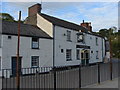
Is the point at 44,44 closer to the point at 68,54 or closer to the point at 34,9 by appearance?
the point at 68,54


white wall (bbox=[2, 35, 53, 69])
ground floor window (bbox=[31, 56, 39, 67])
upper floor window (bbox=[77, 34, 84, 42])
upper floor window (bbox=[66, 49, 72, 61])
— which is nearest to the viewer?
white wall (bbox=[2, 35, 53, 69])

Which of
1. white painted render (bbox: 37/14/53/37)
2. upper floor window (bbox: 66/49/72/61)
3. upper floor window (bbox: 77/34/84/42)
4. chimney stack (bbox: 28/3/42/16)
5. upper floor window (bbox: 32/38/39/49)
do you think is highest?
chimney stack (bbox: 28/3/42/16)

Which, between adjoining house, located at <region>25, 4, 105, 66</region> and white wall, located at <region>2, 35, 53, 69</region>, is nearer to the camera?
white wall, located at <region>2, 35, 53, 69</region>

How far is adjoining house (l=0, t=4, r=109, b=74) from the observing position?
1766 centimetres

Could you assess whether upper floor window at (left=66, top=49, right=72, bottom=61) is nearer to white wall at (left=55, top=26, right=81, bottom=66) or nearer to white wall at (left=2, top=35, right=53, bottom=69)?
white wall at (left=55, top=26, right=81, bottom=66)

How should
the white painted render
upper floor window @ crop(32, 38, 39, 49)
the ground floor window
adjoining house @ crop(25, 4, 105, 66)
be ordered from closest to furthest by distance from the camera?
the ground floor window
upper floor window @ crop(32, 38, 39, 49)
the white painted render
adjoining house @ crop(25, 4, 105, 66)

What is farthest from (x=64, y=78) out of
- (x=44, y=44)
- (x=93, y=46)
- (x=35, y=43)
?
(x=93, y=46)

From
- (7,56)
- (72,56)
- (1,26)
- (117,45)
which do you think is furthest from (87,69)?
(117,45)

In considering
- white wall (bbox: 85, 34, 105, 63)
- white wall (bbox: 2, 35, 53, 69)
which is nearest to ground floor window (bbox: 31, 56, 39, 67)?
white wall (bbox: 2, 35, 53, 69)

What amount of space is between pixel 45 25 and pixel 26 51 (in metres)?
6.18

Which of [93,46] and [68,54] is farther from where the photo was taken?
[93,46]

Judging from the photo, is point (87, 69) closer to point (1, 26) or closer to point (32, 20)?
point (1, 26)

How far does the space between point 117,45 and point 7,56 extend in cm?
3194

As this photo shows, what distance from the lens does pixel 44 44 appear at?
2148cm
